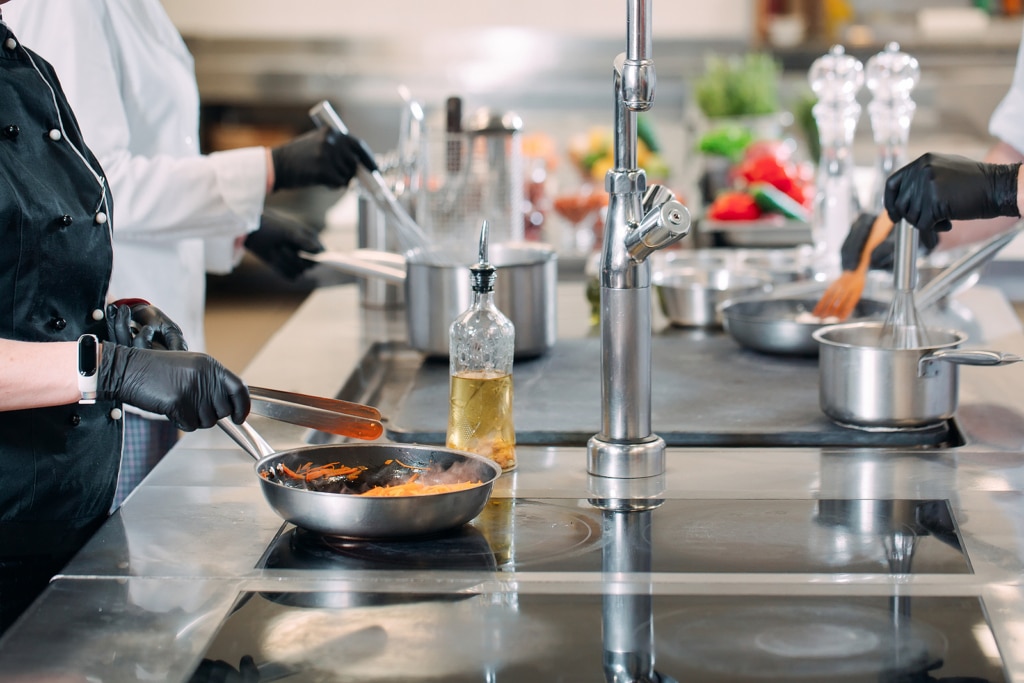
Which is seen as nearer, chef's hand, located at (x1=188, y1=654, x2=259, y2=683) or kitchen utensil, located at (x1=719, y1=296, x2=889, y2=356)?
chef's hand, located at (x1=188, y1=654, x2=259, y2=683)

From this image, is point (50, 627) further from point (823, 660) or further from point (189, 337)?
point (189, 337)

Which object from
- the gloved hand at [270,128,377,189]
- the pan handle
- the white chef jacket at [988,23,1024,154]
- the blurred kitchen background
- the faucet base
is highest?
the blurred kitchen background

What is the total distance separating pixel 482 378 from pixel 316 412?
19 centimetres

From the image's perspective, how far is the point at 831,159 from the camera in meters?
2.41

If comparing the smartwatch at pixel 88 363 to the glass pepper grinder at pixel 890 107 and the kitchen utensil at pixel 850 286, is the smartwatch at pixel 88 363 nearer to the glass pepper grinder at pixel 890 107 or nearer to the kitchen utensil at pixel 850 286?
the kitchen utensil at pixel 850 286

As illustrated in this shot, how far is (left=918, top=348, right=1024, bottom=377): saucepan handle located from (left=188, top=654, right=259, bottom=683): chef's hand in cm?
82

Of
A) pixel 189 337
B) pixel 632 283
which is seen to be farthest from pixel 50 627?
pixel 189 337

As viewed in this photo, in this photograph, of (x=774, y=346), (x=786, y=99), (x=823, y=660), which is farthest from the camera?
(x=786, y=99)

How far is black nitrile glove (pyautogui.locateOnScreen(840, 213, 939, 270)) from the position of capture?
6.28ft

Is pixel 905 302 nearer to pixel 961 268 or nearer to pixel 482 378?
pixel 961 268

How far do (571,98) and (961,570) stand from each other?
4715mm

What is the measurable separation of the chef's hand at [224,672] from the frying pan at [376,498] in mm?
197

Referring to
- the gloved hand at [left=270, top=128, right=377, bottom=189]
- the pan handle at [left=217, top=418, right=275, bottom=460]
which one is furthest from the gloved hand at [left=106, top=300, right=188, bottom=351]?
the gloved hand at [left=270, top=128, right=377, bottom=189]

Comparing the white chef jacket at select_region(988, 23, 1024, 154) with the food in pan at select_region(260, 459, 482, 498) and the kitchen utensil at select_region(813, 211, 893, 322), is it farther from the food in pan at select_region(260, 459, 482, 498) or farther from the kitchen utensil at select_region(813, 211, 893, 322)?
the food in pan at select_region(260, 459, 482, 498)
